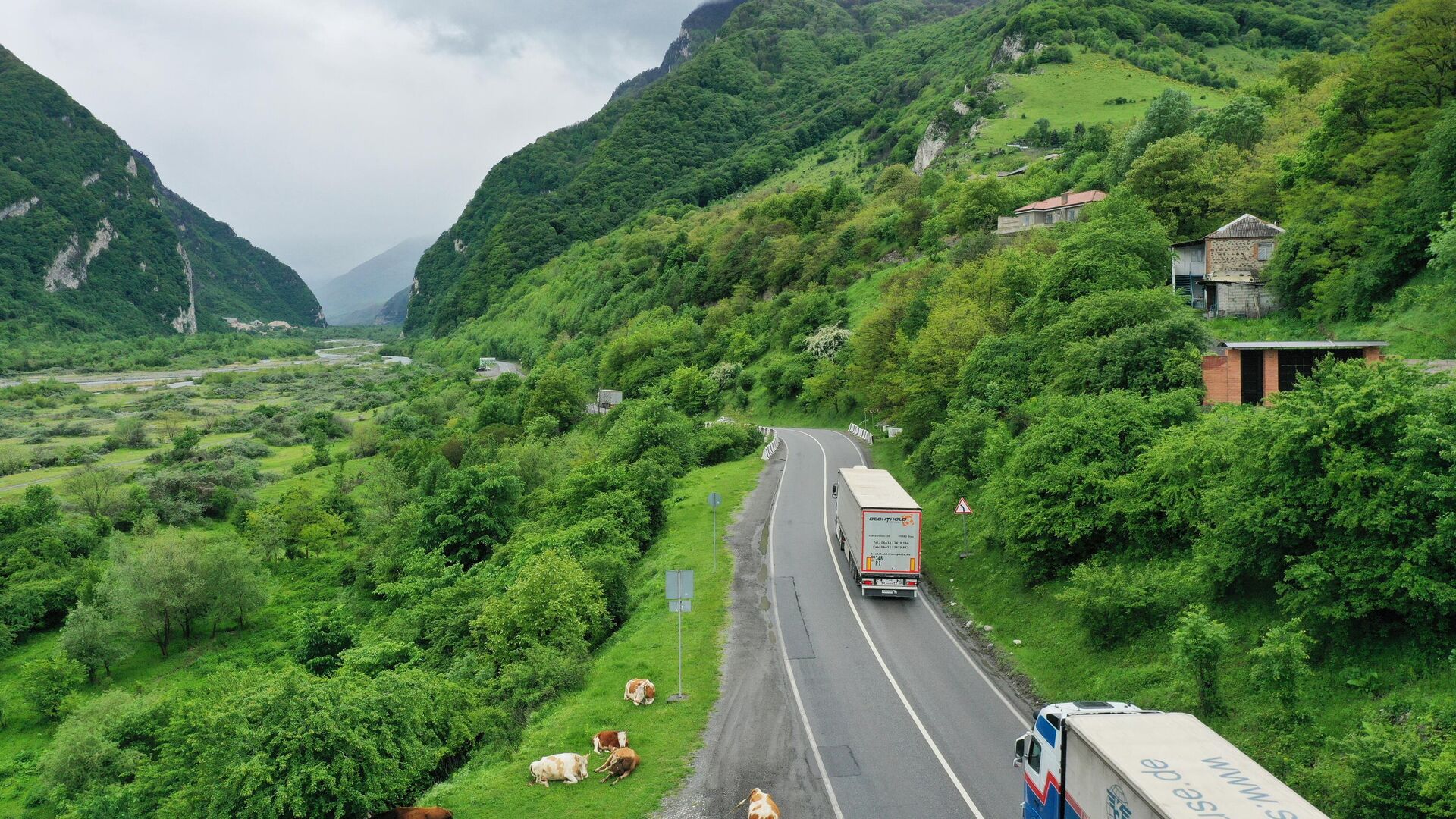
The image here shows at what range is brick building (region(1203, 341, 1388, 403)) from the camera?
85.2 feet

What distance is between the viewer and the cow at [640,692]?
18.6 m

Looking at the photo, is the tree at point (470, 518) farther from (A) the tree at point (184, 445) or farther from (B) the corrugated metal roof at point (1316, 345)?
(A) the tree at point (184, 445)

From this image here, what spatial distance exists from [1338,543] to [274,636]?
148ft

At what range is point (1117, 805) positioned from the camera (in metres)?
9.76

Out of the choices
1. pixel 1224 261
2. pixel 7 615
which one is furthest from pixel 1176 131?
pixel 7 615

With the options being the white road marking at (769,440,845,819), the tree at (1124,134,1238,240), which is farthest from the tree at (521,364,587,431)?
the tree at (1124,134,1238,240)

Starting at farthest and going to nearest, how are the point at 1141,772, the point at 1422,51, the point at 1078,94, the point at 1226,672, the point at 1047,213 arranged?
the point at 1078,94
the point at 1047,213
the point at 1422,51
the point at 1226,672
the point at 1141,772

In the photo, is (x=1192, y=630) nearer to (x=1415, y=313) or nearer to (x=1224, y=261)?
(x=1415, y=313)

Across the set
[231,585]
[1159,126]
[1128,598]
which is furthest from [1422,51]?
[231,585]

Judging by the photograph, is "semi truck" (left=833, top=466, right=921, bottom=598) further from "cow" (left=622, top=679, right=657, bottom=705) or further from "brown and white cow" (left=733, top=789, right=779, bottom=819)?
"brown and white cow" (left=733, top=789, right=779, bottom=819)

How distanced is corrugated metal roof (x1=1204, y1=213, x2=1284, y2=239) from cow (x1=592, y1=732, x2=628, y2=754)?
3675 centimetres

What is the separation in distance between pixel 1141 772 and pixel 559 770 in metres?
10.3

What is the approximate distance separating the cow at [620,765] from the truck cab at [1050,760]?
23.3ft

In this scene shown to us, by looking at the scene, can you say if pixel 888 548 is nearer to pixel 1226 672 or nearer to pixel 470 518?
pixel 1226 672
